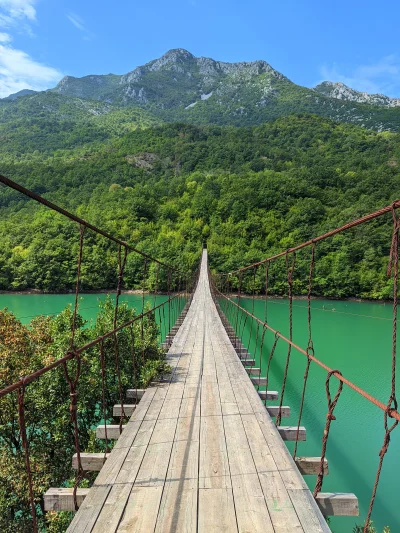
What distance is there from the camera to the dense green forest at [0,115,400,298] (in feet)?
91.0

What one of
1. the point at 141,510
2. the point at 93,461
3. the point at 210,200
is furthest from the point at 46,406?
the point at 210,200

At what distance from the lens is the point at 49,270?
27375 millimetres

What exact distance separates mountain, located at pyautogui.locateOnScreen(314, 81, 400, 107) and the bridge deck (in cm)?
9862

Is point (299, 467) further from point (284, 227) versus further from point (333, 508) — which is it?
point (284, 227)

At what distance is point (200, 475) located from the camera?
1.54m

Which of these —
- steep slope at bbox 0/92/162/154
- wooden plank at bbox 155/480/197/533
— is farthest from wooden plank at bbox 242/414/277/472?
steep slope at bbox 0/92/162/154

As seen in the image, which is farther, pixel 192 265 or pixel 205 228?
pixel 205 228

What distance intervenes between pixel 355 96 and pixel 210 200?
249 feet

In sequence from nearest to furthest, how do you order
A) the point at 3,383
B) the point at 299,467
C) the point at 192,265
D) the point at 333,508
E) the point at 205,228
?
the point at 333,508 → the point at 299,467 → the point at 3,383 → the point at 192,265 → the point at 205,228

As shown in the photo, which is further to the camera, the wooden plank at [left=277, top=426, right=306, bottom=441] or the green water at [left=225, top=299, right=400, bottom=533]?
the green water at [left=225, top=299, right=400, bottom=533]

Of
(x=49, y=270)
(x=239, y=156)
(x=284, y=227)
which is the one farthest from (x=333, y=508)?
(x=239, y=156)

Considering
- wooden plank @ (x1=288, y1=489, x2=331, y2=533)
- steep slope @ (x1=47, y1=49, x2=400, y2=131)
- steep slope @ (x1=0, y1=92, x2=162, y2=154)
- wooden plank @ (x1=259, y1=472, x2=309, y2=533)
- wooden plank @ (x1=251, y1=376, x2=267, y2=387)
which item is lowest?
wooden plank @ (x1=251, y1=376, x2=267, y2=387)

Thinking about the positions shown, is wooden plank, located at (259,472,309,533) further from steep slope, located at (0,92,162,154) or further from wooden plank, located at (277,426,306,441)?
steep slope, located at (0,92,162,154)

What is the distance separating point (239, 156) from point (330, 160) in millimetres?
13613
